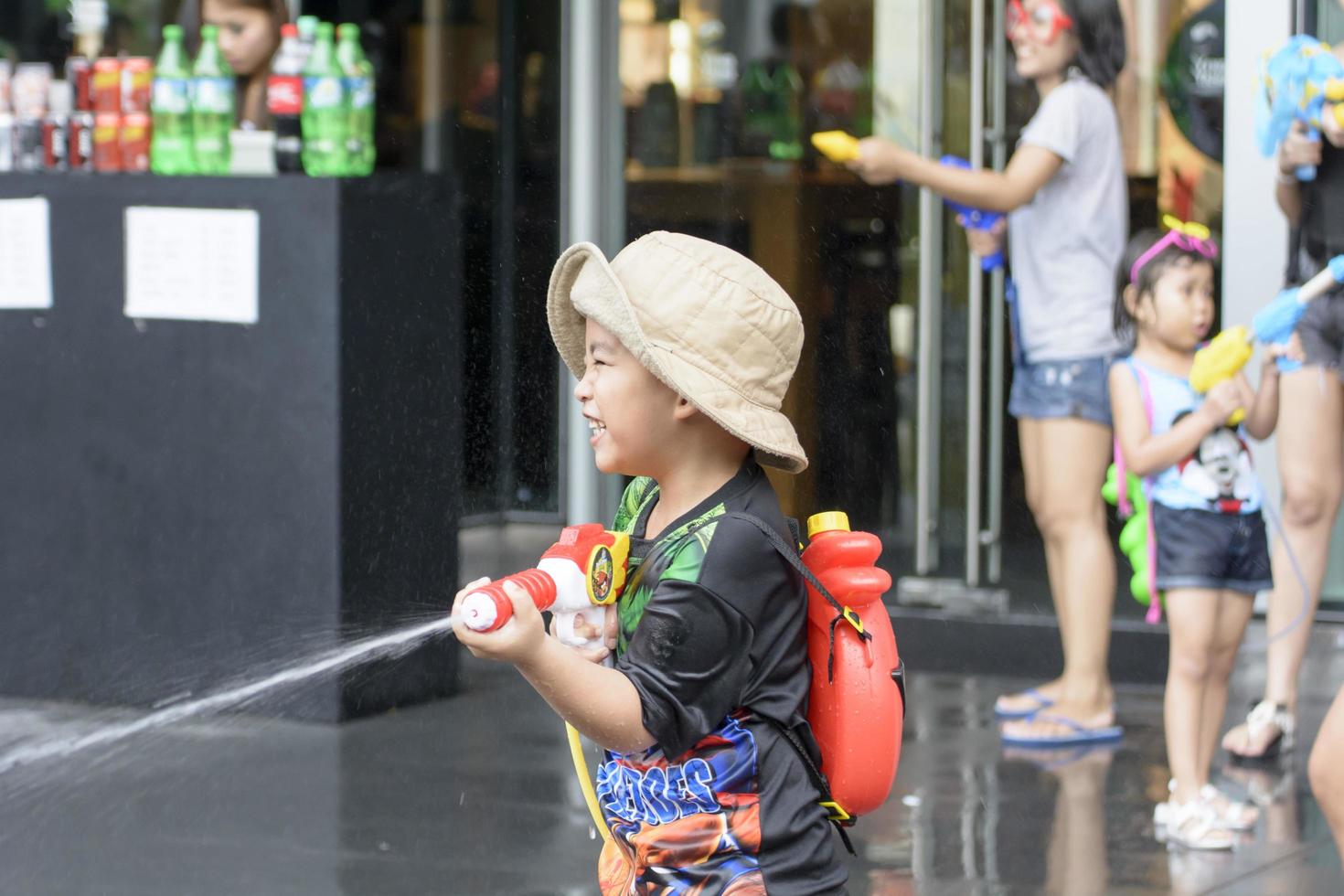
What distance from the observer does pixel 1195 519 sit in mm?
4523

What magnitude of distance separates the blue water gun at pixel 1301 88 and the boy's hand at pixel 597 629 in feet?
10.1

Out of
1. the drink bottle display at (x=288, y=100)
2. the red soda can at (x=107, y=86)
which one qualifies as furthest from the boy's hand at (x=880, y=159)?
the red soda can at (x=107, y=86)

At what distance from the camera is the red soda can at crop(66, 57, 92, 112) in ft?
20.2

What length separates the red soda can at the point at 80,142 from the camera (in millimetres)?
6086

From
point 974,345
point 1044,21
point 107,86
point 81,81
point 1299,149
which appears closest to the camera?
point 1299,149

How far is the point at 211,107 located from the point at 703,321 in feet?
12.3

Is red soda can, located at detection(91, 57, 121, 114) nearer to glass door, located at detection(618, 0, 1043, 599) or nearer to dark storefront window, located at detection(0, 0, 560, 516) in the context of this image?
dark storefront window, located at detection(0, 0, 560, 516)

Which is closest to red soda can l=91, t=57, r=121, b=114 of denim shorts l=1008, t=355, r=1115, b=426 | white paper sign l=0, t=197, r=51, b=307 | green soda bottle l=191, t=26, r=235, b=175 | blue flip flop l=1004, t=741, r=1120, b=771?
green soda bottle l=191, t=26, r=235, b=175

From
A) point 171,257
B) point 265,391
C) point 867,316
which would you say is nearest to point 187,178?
point 171,257

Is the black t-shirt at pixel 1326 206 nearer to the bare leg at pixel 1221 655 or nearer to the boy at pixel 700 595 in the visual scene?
the bare leg at pixel 1221 655

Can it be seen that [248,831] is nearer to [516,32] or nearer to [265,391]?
[265,391]

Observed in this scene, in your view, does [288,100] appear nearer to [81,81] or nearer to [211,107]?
[211,107]

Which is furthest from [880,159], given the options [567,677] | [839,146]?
[567,677]

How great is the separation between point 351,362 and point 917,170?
1.68 meters
